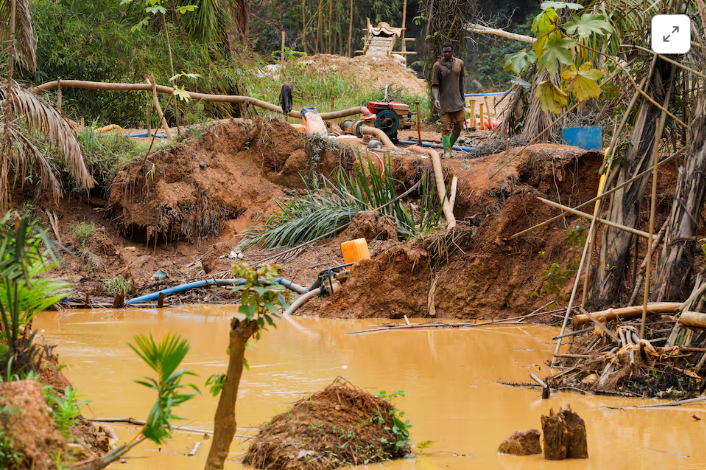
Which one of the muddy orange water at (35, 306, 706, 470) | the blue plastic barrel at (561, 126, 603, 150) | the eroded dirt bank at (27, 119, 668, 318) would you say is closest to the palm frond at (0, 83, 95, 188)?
the eroded dirt bank at (27, 119, 668, 318)

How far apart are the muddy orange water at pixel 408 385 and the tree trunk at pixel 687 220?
108 cm

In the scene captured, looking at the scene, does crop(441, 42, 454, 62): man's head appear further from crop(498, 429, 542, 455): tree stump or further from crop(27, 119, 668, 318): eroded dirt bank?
crop(498, 429, 542, 455): tree stump

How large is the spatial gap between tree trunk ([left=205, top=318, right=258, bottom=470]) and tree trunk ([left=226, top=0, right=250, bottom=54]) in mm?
14395

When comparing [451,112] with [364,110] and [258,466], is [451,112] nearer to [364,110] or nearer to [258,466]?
[364,110]

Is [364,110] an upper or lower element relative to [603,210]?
upper

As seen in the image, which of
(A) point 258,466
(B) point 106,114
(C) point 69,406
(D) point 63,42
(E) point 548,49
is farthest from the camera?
(B) point 106,114

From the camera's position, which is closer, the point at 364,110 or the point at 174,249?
the point at 174,249

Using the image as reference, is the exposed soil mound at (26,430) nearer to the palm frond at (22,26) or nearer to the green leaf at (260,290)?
the green leaf at (260,290)

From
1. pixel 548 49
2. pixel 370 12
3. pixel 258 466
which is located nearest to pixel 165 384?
pixel 258 466

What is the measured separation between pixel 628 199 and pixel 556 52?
5.86ft

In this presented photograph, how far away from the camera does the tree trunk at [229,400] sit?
256 centimetres

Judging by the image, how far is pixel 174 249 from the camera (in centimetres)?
1135

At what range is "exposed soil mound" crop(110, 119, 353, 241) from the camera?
11.2 meters

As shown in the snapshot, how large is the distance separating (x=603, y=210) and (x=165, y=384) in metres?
7.03
